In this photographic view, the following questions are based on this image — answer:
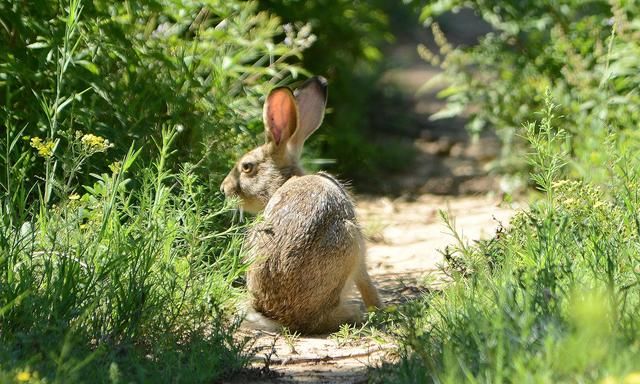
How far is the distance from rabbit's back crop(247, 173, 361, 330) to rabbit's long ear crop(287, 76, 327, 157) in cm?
109

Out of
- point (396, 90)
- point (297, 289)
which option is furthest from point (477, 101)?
point (297, 289)

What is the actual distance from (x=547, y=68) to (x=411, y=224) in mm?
1711

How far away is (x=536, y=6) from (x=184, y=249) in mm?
4752

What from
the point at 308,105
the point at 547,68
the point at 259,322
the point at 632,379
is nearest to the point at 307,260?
the point at 259,322

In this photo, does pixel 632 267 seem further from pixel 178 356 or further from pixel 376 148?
pixel 376 148

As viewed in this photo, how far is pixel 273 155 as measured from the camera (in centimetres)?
652

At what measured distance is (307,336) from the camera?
216 inches

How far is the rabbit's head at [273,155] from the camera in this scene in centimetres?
639

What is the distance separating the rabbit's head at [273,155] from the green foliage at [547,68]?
6.65ft

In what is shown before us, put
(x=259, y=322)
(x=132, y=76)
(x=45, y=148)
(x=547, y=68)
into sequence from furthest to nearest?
(x=547, y=68), (x=132, y=76), (x=259, y=322), (x=45, y=148)

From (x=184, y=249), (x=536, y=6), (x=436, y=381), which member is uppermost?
(x=536, y=6)

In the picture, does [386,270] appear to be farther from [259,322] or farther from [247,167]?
[259,322]

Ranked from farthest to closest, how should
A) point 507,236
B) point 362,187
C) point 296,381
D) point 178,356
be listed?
1. point 362,187
2. point 507,236
3. point 296,381
4. point 178,356

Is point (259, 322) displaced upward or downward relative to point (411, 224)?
downward
